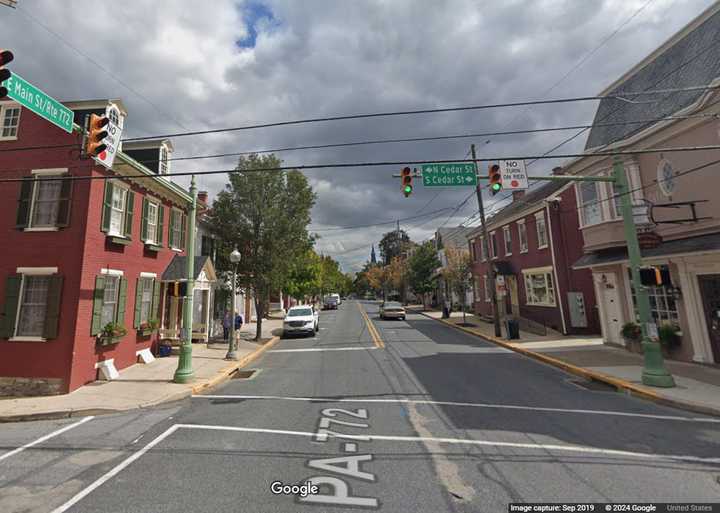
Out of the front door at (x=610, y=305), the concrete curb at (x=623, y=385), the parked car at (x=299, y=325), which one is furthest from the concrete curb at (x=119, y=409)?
the front door at (x=610, y=305)

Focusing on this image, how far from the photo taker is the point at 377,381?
33.1 feet

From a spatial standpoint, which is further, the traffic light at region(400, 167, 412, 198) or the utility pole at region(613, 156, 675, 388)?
the traffic light at region(400, 167, 412, 198)

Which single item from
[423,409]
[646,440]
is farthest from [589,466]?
[423,409]

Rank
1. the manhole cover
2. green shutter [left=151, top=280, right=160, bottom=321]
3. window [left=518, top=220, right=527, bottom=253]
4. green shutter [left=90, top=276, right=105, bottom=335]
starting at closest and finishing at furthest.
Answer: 1. the manhole cover
2. green shutter [left=90, top=276, right=105, bottom=335]
3. green shutter [left=151, top=280, right=160, bottom=321]
4. window [left=518, top=220, right=527, bottom=253]

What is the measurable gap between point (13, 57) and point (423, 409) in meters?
9.46

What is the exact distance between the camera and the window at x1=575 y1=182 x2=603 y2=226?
1435 centimetres

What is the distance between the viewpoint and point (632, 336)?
13117mm

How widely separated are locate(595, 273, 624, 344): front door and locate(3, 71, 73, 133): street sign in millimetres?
18503

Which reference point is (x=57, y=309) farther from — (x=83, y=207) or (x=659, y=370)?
(x=659, y=370)

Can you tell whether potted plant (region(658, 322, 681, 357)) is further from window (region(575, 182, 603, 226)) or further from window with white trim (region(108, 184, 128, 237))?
window with white trim (region(108, 184, 128, 237))

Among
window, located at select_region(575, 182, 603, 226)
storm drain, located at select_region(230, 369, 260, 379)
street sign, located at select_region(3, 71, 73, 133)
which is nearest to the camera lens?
street sign, located at select_region(3, 71, 73, 133)

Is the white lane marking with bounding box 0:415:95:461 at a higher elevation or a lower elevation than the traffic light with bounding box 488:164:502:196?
lower

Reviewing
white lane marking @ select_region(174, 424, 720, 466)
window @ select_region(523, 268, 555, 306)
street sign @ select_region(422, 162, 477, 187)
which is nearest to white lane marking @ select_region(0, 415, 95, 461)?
white lane marking @ select_region(174, 424, 720, 466)

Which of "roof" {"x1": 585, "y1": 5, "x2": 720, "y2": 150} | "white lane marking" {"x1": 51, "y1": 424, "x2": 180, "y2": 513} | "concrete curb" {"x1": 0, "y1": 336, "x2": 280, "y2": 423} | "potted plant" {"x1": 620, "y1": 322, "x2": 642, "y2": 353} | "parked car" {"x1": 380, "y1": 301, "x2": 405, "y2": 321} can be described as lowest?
"white lane marking" {"x1": 51, "y1": 424, "x2": 180, "y2": 513}
